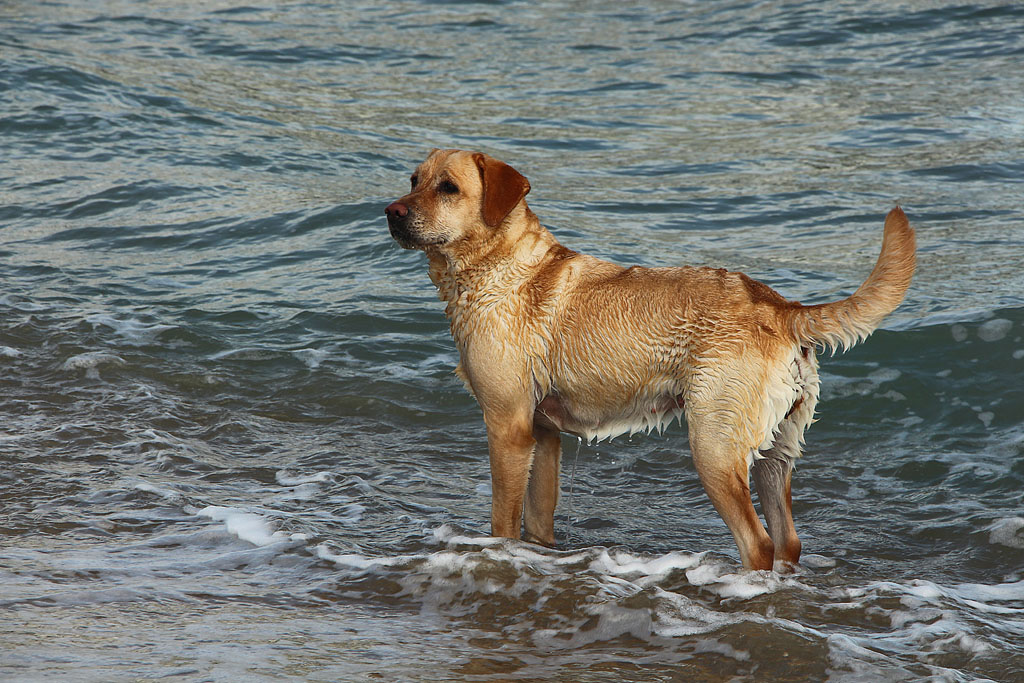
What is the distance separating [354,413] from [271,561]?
7.95 ft

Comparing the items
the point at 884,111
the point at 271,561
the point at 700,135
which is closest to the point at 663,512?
the point at 271,561

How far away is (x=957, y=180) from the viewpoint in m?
11.4

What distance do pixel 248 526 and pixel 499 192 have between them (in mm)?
2195

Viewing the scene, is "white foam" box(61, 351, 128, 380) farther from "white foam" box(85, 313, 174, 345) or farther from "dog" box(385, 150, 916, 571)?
"dog" box(385, 150, 916, 571)

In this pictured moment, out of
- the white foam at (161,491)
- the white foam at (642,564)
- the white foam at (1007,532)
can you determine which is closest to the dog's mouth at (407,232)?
the white foam at (642,564)

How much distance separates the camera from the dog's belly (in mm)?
4996

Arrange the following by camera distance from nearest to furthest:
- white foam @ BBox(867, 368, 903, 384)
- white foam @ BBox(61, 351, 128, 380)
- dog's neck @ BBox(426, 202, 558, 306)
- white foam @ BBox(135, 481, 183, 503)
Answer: dog's neck @ BBox(426, 202, 558, 306)
white foam @ BBox(135, 481, 183, 503)
white foam @ BBox(867, 368, 903, 384)
white foam @ BBox(61, 351, 128, 380)

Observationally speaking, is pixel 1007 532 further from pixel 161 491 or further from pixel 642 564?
pixel 161 491

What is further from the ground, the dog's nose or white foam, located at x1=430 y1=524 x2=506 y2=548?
the dog's nose

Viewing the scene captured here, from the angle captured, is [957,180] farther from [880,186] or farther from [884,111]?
[884,111]

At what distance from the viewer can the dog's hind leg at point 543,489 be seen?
17.9 feet

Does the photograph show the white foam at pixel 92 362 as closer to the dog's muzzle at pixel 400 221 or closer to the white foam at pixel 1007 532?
the dog's muzzle at pixel 400 221

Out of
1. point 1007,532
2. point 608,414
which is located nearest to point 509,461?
point 608,414

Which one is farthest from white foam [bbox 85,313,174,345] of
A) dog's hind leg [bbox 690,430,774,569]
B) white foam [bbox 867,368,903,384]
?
white foam [bbox 867,368,903,384]
